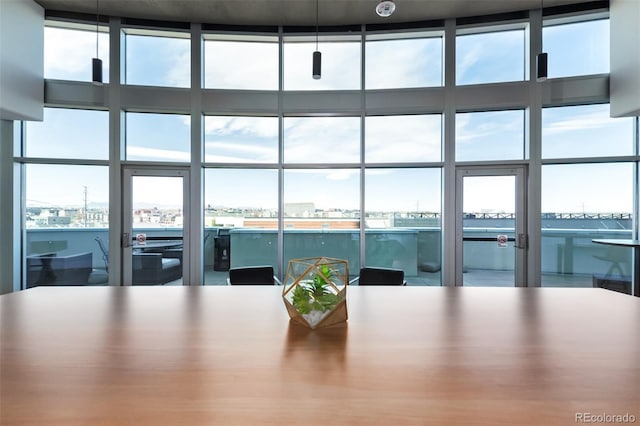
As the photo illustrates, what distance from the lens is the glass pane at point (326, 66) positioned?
463cm

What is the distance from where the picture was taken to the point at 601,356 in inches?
38.6

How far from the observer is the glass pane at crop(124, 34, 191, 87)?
15.1 feet

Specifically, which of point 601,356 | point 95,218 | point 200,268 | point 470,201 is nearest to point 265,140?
point 200,268

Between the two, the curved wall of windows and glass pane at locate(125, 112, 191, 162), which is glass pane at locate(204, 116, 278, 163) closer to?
the curved wall of windows

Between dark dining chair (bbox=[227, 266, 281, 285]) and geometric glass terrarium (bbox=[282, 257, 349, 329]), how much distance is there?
5.01ft

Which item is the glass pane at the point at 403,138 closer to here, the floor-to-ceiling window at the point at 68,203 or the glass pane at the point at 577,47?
the glass pane at the point at 577,47

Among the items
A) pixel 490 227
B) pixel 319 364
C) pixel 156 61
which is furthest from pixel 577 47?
pixel 156 61

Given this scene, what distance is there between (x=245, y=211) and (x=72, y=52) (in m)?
3.60

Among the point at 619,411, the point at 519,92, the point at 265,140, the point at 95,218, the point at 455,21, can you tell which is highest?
the point at 455,21

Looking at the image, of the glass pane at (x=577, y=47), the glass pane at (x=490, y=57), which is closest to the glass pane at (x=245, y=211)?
the glass pane at (x=490, y=57)

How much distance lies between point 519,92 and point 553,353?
4552mm

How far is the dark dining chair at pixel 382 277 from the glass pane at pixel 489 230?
2339 millimetres

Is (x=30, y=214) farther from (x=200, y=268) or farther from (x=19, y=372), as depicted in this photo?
(x=19, y=372)

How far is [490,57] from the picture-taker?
4527 millimetres
